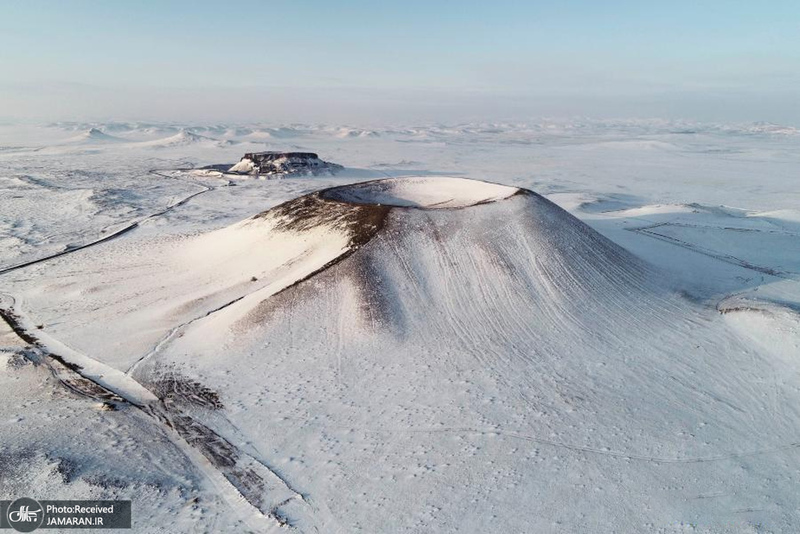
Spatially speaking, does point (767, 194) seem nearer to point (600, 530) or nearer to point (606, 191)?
point (606, 191)

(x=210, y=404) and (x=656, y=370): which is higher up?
(x=656, y=370)

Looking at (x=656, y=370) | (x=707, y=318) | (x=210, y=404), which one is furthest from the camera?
(x=707, y=318)

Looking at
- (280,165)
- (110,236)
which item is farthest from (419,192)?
(280,165)

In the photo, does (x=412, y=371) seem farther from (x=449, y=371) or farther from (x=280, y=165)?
(x=280, y=165)

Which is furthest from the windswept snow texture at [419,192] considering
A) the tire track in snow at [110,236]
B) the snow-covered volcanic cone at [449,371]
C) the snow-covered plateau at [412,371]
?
Answer: the tire track in snow at [110,236]

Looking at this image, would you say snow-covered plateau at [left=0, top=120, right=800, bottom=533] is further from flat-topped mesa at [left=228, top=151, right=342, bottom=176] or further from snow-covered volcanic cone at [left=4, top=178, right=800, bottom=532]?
flat-topped mesa at [left=228, top=151, right=342, bottom=176]

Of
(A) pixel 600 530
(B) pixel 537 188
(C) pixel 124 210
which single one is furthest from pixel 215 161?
(A) pixel 600 530

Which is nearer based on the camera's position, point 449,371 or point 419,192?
point 449,371
